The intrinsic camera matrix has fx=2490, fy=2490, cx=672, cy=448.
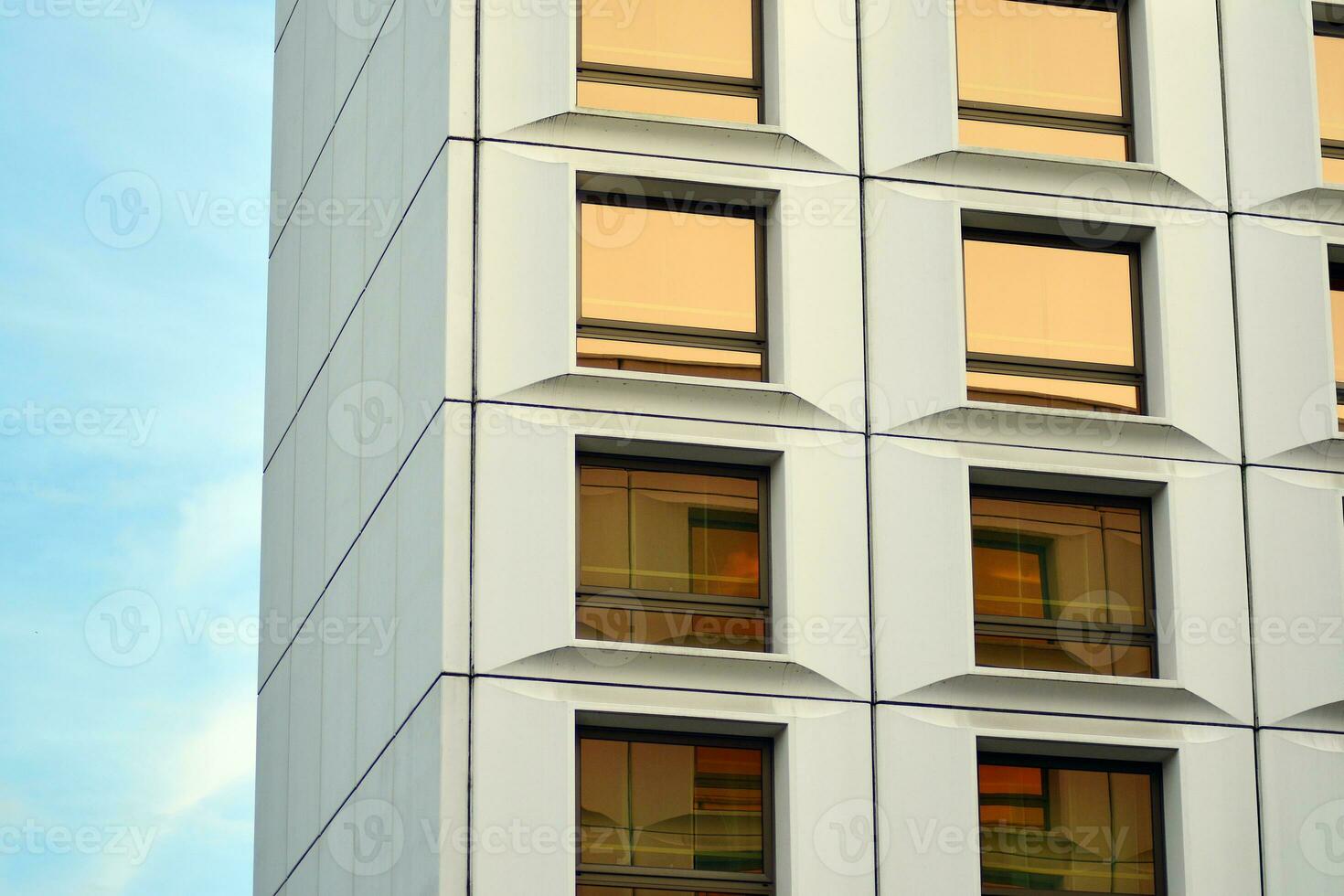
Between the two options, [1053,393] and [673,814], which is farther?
[1053,393]

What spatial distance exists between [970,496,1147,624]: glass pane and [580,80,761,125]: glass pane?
590 centimetres

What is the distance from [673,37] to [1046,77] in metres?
5.17

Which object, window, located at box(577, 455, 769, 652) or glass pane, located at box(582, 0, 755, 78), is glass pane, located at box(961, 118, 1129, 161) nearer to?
glass pane, located at box(582, 0, 755, 78)

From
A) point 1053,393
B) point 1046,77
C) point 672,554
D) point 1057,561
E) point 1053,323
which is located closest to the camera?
point 672,554

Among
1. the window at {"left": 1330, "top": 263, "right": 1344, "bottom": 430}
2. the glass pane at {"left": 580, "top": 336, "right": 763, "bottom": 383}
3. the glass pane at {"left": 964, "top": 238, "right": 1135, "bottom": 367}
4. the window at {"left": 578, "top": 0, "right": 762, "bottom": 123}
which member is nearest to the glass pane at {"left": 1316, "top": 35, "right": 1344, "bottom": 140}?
the window at {"left": 1330, "top": 263, "right": 1344, "bottom": 430}

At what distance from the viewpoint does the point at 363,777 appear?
1276 inches

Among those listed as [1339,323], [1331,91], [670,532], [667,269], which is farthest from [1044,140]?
[670,532]

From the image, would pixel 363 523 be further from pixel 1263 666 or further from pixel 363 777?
pixel 1263 666

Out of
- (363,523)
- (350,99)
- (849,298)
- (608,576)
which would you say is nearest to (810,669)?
(608,576)

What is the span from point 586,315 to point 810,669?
526cm

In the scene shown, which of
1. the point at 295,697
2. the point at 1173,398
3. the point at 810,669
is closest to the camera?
the point at 810,669

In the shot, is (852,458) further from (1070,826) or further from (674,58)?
(674,58)

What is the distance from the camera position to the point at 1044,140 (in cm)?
3331

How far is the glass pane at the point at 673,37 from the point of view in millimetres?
32281
